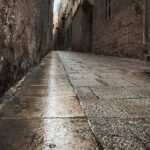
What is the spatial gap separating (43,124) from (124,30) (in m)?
6.58

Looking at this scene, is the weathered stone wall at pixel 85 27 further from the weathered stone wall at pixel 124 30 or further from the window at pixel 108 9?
the window at pixel 108 9

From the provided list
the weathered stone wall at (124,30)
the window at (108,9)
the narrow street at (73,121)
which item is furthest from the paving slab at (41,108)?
the window at (108,9)

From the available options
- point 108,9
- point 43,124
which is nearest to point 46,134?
point 43,124

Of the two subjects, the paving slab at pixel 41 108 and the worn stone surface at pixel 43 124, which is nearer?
the worn stone surface at pixel 43 124

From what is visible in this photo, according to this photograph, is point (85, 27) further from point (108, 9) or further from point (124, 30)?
point (124, 30)

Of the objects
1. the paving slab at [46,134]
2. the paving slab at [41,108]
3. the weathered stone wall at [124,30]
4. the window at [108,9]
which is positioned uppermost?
the window at [108,9]

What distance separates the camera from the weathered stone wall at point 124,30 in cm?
566

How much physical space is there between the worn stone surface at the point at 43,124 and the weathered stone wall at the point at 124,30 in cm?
502

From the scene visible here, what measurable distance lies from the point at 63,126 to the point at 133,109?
0.56 metres

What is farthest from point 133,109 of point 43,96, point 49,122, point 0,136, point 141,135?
point 0,136

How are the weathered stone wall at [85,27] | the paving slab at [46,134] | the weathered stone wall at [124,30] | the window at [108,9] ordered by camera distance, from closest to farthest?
1. the paving slab at [46,134]
2. the weathered stone wall at [124,30]
3. the window at [108,9]
4. the weathered stone wall at [85,27]

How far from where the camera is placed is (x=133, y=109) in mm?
1152

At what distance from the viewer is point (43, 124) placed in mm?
891

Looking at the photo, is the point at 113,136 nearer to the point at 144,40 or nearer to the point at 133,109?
the point at 133,109
